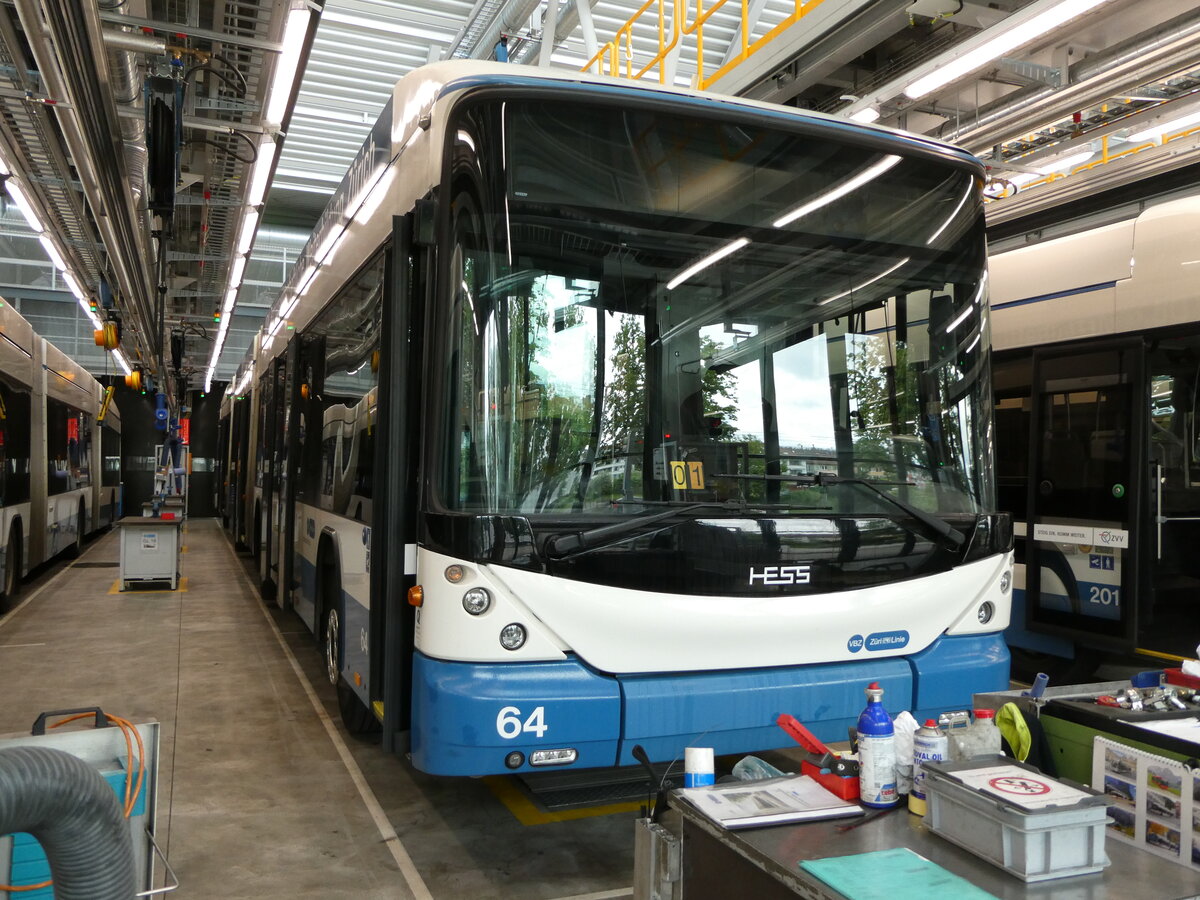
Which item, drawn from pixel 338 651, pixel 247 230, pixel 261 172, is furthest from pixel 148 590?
pixel 338 651

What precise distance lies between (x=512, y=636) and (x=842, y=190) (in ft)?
7.23

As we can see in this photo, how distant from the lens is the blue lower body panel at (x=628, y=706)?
11.0 ft

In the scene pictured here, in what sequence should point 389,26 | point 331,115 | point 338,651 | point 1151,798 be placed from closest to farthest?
point 1151,798 → point 338,651 → point 389,26 → point 331,115

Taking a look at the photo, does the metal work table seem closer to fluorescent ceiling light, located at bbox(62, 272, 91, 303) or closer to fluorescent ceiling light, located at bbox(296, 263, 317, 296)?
fluorescent ceiling light, located at bbox(296, 263, 317, 296)

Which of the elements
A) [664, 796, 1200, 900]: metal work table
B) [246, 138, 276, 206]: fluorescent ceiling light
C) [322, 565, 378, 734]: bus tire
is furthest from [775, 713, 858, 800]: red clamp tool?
[246, 138, 276, 206]: fluorescent ceiling light

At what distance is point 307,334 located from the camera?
267 inches

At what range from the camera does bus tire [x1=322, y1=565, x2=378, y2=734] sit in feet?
17.5

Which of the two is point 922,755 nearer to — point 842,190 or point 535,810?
point 842,190

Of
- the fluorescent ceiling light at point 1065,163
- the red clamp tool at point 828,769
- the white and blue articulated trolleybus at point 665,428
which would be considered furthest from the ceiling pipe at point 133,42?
the fluorescent ceiling light at point 1065,163

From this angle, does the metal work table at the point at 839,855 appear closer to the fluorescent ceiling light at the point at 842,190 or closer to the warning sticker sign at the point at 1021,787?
the warning sticker sign at the point at 1021,787

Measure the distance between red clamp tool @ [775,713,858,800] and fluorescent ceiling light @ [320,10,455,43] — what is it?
1138 centimetres

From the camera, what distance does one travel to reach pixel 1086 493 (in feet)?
20.4

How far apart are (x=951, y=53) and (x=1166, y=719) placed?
16.9ft

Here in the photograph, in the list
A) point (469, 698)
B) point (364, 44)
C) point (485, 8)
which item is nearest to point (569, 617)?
point (469, 698)
